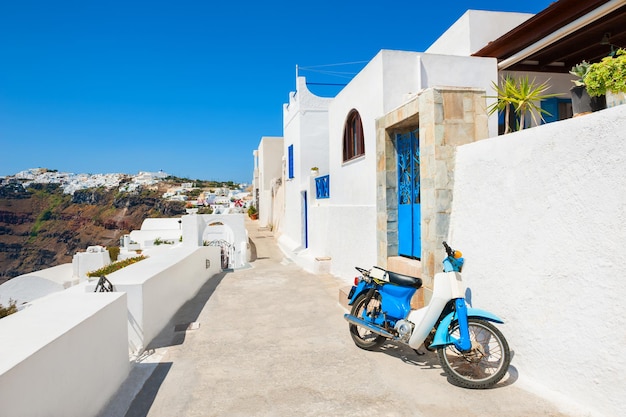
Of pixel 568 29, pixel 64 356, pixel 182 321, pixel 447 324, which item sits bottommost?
pixel 182 321

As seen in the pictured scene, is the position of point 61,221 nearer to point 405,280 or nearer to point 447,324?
point 405,280

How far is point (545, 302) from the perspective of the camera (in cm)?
354

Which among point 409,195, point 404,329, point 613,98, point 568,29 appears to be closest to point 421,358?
point 404,329

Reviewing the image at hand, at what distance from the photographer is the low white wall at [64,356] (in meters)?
2.40

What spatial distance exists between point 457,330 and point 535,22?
6.42m

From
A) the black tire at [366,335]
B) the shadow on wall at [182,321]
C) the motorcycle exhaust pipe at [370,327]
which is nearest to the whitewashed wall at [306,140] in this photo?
the shadow on wall at [182,321]

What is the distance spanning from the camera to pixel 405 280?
446cm

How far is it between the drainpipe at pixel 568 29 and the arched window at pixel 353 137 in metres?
3.27

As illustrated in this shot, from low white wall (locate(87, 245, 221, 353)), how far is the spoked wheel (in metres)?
3.63

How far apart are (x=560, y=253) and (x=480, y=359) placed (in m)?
1.32

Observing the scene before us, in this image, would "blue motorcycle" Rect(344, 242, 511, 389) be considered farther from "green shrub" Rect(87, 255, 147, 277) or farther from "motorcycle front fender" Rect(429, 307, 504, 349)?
"green shrub" Rect(87, 255, 147, 277)

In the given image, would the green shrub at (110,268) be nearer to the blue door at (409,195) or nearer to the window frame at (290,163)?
the blue door at (409,195)

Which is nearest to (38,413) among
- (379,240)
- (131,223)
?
(379,240)

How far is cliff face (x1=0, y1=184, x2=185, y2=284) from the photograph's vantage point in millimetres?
81000
